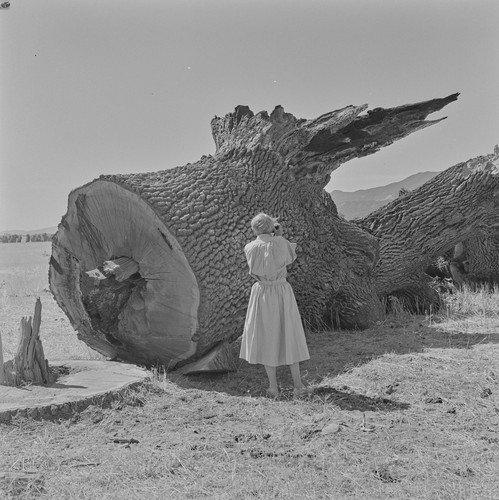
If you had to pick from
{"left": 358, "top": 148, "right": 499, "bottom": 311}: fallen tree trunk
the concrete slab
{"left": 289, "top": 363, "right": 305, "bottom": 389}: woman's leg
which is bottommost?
{"left": 289, "top": 363, "right": 305, "bottom": 389}: woman's leg

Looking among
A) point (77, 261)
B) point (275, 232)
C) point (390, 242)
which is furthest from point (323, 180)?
point (77, 261)

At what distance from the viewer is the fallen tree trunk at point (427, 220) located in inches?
312

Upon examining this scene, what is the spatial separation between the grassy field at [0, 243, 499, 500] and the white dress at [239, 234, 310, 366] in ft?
1.10

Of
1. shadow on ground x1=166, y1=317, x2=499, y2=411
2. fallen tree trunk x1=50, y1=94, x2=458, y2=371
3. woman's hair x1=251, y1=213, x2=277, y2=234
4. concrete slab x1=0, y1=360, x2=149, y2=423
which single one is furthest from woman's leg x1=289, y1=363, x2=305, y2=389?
concrete slab x1=0, y1=360, x2=149, y2=423

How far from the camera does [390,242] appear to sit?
7.95m

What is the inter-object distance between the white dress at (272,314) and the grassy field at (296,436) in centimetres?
34

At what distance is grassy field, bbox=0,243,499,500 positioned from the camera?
292cm

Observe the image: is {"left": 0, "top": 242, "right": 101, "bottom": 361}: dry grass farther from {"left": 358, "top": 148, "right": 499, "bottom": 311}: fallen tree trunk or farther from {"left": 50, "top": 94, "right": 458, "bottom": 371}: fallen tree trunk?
{"left": 358, "top": 148, "right": 499, "bottom": 311}: fallen tree trunk

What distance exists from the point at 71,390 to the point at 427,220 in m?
5.43

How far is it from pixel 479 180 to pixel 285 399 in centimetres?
506

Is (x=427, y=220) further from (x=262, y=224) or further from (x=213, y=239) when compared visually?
(x=262, y=224)

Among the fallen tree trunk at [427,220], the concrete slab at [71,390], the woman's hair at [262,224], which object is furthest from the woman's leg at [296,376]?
the fallen tree trunk at [427,220]

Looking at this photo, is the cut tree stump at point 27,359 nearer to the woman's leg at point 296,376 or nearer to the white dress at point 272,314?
the white dress at point 272,314

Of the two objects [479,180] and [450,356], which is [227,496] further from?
[479,180]
